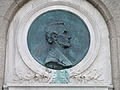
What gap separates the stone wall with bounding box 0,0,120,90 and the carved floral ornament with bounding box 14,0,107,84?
37cm

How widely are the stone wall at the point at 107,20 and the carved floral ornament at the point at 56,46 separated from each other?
14.6 inches

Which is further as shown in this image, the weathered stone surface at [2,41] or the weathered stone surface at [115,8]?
the weathered stone surface at [115,8]

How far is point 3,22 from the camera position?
8.10 meters

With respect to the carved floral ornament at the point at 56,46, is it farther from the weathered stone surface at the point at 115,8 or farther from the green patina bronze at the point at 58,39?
the weathered stone surface at the point at 115,8

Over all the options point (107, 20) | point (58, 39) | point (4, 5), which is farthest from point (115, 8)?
point (4, 5)

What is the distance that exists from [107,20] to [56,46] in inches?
66.0

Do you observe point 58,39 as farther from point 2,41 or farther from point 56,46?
point 2,41

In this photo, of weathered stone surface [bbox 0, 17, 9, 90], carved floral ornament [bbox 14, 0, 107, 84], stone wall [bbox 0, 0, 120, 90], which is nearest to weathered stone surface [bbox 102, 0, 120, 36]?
→ stone wall [bbox 0, 0, 120, 90]

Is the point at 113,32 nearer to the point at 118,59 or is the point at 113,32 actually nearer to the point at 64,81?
the point at 118,59

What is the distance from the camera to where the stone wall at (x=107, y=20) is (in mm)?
7840

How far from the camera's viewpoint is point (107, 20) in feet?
27.4

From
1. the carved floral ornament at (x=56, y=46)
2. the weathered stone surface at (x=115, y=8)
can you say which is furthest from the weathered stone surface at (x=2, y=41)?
the weathered stone surface at (x=115, y=8)

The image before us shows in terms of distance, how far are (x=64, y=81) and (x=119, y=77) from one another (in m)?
1.49

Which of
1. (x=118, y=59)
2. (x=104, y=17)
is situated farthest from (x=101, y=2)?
(x=118, y=59)
